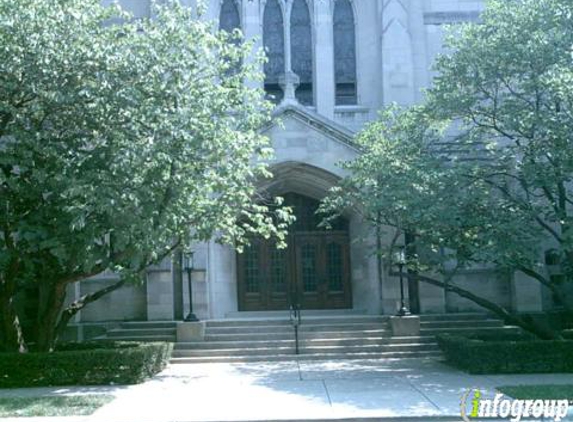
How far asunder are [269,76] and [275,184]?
3550mm

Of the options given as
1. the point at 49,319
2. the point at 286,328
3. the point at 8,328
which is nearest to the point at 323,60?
the point at 286,328

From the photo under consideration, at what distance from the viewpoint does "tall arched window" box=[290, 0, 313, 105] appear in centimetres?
2297

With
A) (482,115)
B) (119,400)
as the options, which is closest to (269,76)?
(482,115)

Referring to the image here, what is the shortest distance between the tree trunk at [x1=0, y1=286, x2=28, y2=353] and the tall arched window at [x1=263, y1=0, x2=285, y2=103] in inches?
429

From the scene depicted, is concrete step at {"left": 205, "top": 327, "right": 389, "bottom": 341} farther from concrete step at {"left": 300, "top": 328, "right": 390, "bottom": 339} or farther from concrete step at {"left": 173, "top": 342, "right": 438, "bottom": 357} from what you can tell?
concrete step at {"left": 173, "top": 342, "right": 438, "bottom": 357}

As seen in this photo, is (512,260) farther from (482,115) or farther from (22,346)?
(22,346)

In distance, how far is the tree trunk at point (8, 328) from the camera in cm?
1499

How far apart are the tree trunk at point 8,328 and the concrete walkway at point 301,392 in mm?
1673

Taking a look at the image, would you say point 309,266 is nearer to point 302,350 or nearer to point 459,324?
point 302,350

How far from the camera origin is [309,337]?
18.4 m

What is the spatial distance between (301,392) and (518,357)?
16.1 ft

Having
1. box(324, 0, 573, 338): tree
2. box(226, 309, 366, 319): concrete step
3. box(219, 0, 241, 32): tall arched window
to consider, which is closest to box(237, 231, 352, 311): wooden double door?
box(226, 309, 366, 319): concrete step

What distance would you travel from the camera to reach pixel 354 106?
22.7 metres

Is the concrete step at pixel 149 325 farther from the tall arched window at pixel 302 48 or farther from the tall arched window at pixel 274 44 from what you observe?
the tall arched window at pixel 302 48
